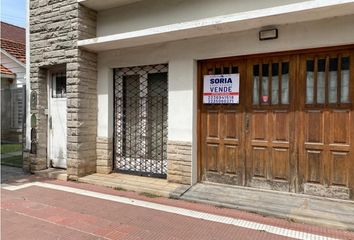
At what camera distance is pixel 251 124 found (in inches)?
226

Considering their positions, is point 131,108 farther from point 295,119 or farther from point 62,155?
point 295,119

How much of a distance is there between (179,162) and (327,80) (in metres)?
3.06

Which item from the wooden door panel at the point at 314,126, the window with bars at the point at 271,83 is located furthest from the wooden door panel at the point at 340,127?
the window with bars at the point at 271,83

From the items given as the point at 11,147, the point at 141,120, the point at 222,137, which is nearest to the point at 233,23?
the point at 222,137

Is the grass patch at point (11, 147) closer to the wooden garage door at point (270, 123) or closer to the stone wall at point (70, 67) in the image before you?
the stone wall at point (70, 67)

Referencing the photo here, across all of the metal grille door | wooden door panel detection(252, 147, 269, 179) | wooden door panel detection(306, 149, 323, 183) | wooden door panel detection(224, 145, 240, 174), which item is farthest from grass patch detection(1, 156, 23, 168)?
wooden door panel detection(306, 149, 323, 183)

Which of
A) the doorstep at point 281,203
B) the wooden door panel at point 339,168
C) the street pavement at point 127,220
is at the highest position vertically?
the wooden door panel at point 339,168

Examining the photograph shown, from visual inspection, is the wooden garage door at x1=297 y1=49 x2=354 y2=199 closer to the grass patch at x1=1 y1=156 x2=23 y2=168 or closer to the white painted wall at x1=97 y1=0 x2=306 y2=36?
the white painted wall at x1=97 y1=0 x2=306 y2=36

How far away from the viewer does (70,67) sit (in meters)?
6.93

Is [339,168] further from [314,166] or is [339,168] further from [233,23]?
[233,23]

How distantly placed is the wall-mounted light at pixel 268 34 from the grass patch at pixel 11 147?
9.07 meters

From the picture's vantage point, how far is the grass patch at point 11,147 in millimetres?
10750

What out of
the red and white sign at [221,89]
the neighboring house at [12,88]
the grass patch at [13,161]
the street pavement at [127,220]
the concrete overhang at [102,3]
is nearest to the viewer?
the street pavement at [127,220]

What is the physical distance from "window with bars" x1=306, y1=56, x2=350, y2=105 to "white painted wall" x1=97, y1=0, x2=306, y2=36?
43.8 inches
